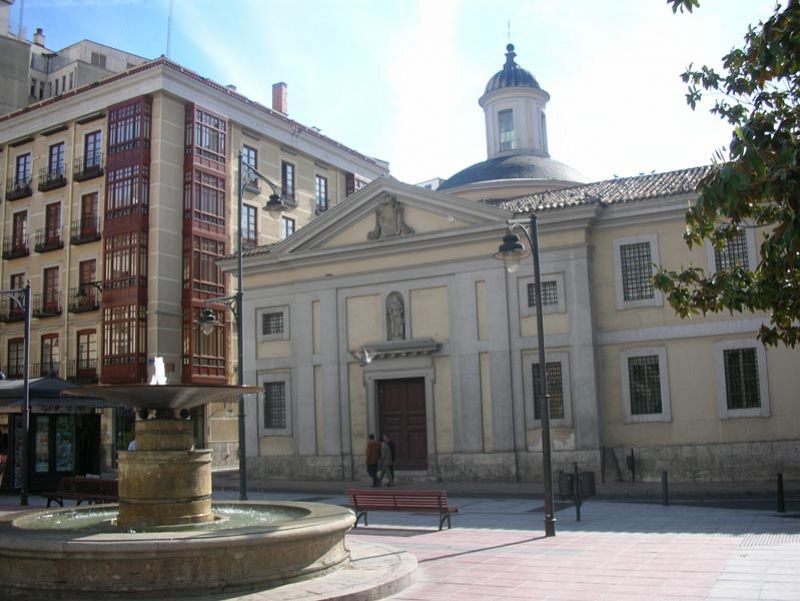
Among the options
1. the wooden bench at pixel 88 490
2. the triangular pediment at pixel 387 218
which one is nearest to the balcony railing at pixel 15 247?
the triangular pediment at pixel 387 218

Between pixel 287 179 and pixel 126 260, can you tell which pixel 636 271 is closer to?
pixel 126 260

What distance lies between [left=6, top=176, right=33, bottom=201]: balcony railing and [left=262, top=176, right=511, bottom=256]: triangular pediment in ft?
63.9

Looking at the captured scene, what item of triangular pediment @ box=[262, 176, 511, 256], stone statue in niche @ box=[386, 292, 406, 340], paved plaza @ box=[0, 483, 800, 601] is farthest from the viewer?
stone statue in niche @ box=[386, 292, 406, 340]

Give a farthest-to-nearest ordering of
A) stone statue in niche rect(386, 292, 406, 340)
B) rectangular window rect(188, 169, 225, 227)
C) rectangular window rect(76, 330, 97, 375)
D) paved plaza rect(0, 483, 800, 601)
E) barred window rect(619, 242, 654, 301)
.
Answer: rectangular window rect(76, 330, 97, 375) → rectangular window rect(188, 169, 225, 227) → stone statue in niche rect(386, 292, 406, 340) → barred window rect(619, 242, 654, 301) → paved plaza rect(0, 483, 800, 601)

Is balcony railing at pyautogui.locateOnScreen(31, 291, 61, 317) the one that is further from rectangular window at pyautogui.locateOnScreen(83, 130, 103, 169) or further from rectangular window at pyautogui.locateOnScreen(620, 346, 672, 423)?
rectangular window at pyautogui.locateOnScreen(620, 346, 672, 423)

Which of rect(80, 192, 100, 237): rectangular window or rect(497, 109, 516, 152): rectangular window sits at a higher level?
rect(497, 109, 516, 152): rectangular window

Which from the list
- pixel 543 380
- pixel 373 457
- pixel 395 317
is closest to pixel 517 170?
pixel 395 317

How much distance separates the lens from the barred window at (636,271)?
24.3 meters

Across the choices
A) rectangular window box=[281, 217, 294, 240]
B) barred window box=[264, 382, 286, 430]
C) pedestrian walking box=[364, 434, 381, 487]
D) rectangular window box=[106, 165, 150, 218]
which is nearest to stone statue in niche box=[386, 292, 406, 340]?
pedestrian walking box=[364, 434, 381, 487]

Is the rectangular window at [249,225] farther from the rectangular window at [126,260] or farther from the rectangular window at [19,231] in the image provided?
the rectangular window at [19,231]

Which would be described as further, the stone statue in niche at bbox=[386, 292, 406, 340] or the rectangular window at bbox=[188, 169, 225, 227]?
the rectangular window at bbox=[188, 169, 225, 227]

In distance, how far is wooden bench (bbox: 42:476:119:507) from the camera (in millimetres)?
19328

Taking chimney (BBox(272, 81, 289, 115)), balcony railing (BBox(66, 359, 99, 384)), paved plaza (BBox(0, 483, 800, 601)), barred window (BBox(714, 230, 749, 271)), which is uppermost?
chimney (BBox(272, 81, 289, 115))

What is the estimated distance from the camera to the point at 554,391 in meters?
24.8
